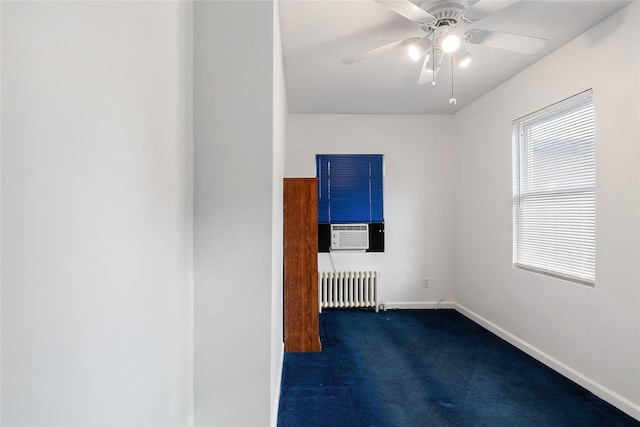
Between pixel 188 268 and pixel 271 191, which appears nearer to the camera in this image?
pixel 188 268

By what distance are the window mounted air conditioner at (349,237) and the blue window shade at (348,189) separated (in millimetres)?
107

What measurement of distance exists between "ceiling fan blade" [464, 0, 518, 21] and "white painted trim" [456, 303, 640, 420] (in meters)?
2.51

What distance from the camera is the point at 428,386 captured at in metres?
2.41

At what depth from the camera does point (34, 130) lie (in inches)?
24.1

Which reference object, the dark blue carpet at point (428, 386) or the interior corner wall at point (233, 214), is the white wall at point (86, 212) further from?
the dark blue carpet at point (428, 386)

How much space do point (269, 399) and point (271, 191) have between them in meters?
0.99

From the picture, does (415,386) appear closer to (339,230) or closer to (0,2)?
(339,230)

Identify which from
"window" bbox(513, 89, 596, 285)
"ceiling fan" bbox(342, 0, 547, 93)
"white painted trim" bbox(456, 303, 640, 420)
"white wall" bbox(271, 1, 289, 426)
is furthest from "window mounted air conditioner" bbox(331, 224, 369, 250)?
"ceiling fan" bbox(342, 0, 547, 93)

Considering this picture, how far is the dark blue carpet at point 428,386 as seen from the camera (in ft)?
6.69

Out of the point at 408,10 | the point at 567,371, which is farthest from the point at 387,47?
the point at 567,371

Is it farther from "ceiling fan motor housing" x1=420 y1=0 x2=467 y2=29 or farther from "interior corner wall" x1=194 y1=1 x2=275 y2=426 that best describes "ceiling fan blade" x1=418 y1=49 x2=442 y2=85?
"interior corner wall" x1=194 y1=1 x2=275 y2=426

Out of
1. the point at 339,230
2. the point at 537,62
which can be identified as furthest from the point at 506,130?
the point at 339,230

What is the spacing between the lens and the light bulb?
76.7 inches

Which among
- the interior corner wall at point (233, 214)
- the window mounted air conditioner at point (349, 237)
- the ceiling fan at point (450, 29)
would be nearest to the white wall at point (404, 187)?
the window mounted air conditioner at point (349, 237)
